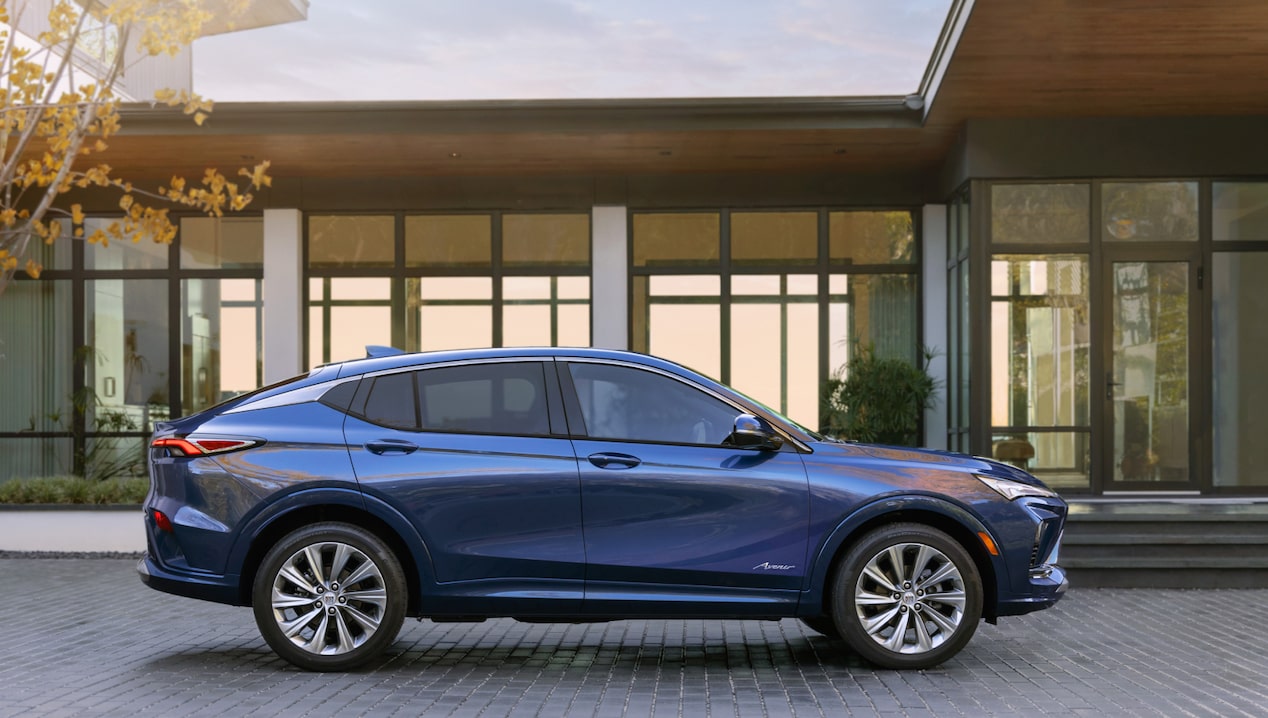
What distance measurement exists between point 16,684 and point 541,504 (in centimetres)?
275

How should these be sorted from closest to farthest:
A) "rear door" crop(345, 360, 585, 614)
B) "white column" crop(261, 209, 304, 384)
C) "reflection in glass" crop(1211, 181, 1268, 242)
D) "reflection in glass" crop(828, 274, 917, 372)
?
"rear door" crop(345, 360, 585, 614)
"reflection in glass" crop(1211, 181, 1268, 242)
"reflection in glass" crop(828, 274, 917, 372)
"white column" crop(261, 209, 304, 384)

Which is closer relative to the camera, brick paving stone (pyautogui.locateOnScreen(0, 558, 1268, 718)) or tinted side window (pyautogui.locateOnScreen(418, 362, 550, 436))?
brick paving stone (pyautogui.locateOnScreen(0, 558, 1268, 718))

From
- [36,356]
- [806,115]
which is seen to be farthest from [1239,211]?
[36,356]

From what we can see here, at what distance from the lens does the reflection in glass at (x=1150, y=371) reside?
14.5 meters

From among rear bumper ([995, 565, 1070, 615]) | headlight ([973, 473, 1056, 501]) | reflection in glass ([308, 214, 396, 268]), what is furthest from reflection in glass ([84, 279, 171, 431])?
rear bumper ([995, 565, 1070, 615])

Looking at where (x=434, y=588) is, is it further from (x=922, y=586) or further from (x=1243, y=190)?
(x=1243, y=190)

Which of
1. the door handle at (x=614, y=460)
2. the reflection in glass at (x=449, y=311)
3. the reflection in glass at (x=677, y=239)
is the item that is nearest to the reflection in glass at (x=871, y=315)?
the reflection in glass at (x=677, y=239)

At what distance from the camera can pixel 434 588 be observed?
7.12 metres

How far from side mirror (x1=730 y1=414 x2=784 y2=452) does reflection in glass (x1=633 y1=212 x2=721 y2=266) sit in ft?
32.0

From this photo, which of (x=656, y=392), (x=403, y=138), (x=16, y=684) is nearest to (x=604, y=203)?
(x=403, y=138)

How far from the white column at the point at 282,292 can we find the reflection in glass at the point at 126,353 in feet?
4.46

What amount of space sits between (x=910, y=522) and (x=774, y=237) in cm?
974

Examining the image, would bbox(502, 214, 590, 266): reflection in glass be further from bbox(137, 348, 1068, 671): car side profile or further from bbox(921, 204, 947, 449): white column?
bbox(137, 348, 1068, 671): car side profile

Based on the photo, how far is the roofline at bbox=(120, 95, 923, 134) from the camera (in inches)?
567
